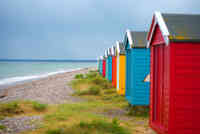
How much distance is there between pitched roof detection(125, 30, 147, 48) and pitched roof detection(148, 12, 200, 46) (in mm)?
2889

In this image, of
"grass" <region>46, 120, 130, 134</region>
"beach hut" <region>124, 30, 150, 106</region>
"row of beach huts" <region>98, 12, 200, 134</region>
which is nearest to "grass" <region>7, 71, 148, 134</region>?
"grass" <region>46, 120, 130, 134</region>

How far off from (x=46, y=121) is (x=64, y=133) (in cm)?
157

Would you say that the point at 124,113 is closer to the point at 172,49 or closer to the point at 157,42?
the point at 157,42

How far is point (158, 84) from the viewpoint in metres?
7.11

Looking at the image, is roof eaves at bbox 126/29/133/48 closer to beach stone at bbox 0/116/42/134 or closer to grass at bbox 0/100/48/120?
grass at bbox 0/100/48/120

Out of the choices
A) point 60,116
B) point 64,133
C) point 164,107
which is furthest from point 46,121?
point 164,107

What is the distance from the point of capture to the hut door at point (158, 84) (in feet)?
22.1

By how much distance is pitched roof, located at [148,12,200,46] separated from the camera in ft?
18.7

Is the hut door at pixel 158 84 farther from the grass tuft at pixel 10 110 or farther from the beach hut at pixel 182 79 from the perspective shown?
the grass tuft at pixel 10 110

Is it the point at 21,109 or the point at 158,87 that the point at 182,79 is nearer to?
the point at 158,87

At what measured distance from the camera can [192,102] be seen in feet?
19.0

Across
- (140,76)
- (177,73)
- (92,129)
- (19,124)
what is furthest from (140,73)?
(19,124)

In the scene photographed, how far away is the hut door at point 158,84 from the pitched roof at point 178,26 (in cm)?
71

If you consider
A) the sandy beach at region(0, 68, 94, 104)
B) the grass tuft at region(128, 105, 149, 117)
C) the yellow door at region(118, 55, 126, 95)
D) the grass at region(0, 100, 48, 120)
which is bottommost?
the sandy beach at region(0, 68, 94, 104)
